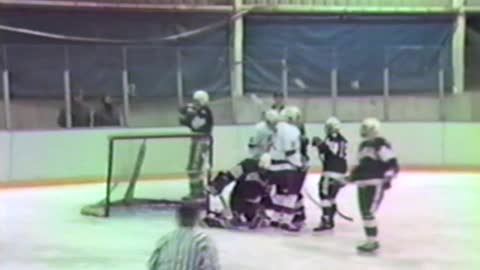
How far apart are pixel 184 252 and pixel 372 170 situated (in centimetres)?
454

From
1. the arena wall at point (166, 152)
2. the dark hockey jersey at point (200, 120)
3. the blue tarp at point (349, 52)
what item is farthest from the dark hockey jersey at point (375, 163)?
the blue tarp at point (349, 52)

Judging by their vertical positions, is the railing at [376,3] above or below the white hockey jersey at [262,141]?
above

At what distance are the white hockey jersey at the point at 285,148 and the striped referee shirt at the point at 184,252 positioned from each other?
5648 millimetres

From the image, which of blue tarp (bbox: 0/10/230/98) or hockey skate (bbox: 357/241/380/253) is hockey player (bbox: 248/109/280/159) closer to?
hockey skate (bbox: 357/241/380/253)

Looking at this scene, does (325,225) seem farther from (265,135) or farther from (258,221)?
(265,135)

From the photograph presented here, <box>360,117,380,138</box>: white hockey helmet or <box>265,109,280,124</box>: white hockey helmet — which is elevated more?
A: <box>265,109,280,124</box>: white hockey helmet

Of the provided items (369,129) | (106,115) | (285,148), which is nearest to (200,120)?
(285,148)

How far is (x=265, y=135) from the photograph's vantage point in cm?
989

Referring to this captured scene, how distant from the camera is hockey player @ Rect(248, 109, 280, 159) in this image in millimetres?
9844

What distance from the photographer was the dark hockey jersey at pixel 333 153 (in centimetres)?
965

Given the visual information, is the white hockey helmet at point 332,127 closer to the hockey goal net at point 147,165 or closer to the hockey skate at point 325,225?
the hockey skate at point 325,225

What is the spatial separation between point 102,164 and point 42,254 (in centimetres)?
708

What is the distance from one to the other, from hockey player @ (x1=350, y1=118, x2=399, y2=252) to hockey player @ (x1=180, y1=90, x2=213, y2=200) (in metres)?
3.22

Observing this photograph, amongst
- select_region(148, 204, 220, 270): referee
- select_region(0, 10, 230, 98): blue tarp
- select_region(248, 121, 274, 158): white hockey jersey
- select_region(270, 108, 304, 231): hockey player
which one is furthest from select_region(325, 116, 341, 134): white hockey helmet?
select_region(0, 10, 230, 98): blue tarp
